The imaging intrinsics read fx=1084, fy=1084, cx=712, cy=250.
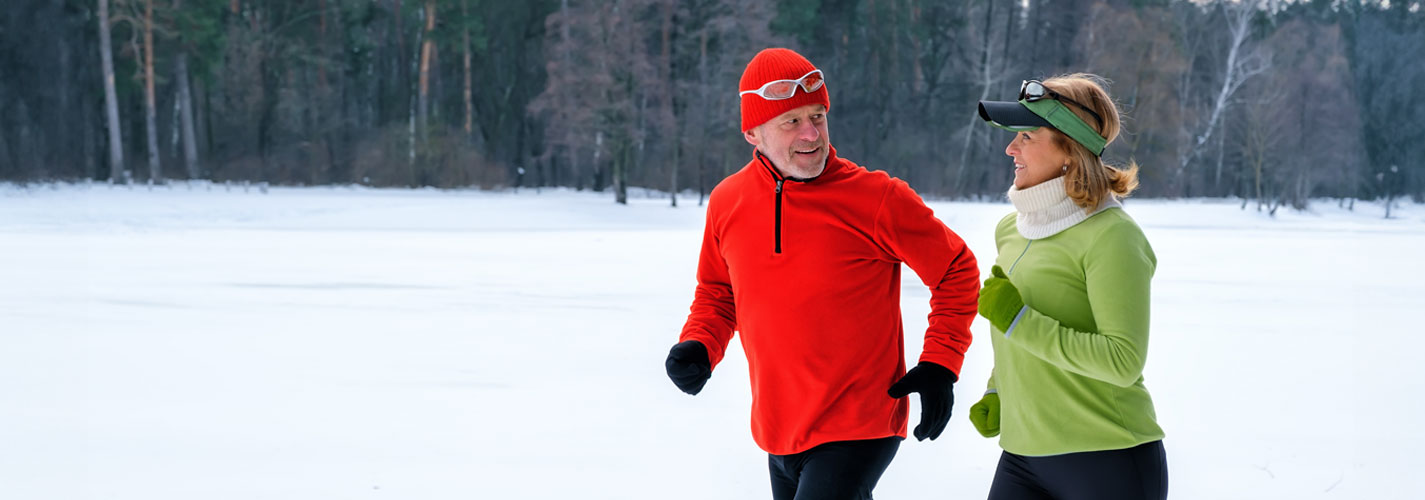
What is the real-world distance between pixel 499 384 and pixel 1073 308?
4452 mm

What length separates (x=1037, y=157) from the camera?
2225mm

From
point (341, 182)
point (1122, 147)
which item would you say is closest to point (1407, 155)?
point (1122, 147)

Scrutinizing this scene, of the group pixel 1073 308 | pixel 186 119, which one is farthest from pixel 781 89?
pixel 186 119

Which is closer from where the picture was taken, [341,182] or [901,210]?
[901,210]

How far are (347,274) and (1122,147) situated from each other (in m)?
34.0

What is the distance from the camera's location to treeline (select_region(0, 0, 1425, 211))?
33.0 metres

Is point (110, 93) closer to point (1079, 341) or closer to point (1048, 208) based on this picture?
point (1048, 208)

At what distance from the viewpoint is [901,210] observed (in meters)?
2.25

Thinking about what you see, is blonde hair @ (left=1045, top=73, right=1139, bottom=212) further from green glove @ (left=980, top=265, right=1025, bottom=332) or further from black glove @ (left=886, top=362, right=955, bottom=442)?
black glove @ (left=886, top=362, right=955, bottom=442)

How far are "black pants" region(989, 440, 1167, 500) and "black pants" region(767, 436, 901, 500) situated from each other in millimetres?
326

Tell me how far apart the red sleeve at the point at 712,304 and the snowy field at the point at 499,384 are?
1.67m

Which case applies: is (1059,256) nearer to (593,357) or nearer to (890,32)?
(593,357)

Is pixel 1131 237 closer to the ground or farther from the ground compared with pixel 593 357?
farther from the ground

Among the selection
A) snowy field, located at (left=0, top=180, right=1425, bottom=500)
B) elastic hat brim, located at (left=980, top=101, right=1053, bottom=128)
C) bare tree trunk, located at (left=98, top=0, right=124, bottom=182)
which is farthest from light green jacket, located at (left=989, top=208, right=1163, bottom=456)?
bare tree trunk, located at (left=98, top=0, right=124, bottom=182)
